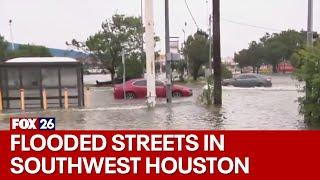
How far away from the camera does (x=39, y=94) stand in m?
23.3

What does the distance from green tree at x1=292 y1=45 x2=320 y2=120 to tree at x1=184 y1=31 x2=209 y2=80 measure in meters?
49.9

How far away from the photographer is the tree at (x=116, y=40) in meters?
59.8

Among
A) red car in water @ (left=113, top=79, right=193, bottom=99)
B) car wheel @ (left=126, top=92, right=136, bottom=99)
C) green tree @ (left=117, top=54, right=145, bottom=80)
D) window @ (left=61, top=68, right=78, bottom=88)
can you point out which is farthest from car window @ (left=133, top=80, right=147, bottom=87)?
green tree @ (left=117, top=54, right=145, bottom=80)

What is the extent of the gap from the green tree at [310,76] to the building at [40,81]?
1080 cm

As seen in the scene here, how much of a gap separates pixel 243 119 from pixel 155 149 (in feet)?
37.8

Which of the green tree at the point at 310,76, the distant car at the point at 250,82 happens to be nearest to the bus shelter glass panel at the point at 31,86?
the green tree at the point at 310,76

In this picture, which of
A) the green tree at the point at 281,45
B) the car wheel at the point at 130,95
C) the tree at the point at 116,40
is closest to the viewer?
the car wheel at the point at 130,95

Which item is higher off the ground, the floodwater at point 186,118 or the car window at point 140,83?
the car window at point 140,83

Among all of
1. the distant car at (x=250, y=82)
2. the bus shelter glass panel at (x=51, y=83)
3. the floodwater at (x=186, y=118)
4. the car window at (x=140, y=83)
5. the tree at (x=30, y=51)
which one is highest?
the tree at (x=30, y=51)

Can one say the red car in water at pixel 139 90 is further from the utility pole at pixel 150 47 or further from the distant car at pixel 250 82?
the distant car at pixel 250 82

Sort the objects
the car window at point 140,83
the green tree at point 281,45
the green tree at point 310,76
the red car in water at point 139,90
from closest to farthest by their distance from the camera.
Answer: the green tree at point 310,76, the red car in water at point 139,90, the car window at point 140,83, the green tree at point 281,45

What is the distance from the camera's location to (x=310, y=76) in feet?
47.8

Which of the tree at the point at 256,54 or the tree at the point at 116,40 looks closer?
the tree at the point at 116,40

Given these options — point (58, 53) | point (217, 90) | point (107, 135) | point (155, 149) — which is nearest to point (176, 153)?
point (155, 149)
